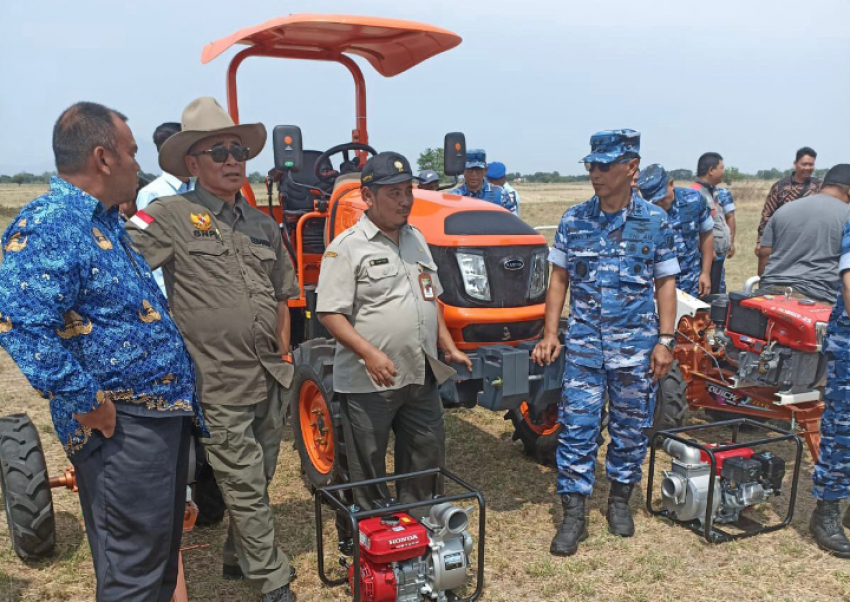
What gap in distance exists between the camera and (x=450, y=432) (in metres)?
5.58

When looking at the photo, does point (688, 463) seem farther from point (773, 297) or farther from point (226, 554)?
point (226, 554)

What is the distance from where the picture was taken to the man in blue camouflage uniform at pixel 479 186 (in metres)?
7.13

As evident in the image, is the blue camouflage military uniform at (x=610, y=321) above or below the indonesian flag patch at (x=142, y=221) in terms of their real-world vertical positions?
below

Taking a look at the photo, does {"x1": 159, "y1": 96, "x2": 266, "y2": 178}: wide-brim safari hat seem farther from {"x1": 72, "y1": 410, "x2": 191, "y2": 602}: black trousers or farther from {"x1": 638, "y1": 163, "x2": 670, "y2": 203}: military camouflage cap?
{"x1": 638, "y1": 163, "x2": 670, "y2": 203}: military camouflage cap

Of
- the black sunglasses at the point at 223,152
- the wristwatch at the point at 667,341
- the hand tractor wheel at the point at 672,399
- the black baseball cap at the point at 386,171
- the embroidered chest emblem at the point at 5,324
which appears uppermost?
the black sunglasses at the point at 223,152

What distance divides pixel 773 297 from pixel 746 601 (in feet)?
7.43

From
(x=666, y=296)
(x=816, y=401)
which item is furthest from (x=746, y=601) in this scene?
(x=816, y=401)

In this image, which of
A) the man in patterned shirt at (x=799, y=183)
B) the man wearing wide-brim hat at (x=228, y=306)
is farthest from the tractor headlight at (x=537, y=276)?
the man in patterned shirt at (x=799, y=183)

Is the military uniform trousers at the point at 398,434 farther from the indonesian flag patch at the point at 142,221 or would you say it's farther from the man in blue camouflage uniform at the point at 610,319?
the indonesian flag patch at the point at 142,221

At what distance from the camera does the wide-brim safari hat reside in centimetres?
301

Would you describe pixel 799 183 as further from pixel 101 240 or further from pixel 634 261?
pixel 101 240

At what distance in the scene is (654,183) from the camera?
5656mm

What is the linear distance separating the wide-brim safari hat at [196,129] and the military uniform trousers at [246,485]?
3.34ft

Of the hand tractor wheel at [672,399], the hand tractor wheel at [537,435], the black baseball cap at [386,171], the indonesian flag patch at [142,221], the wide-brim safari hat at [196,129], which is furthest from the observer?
the hand tractor wheel at [672,399]
